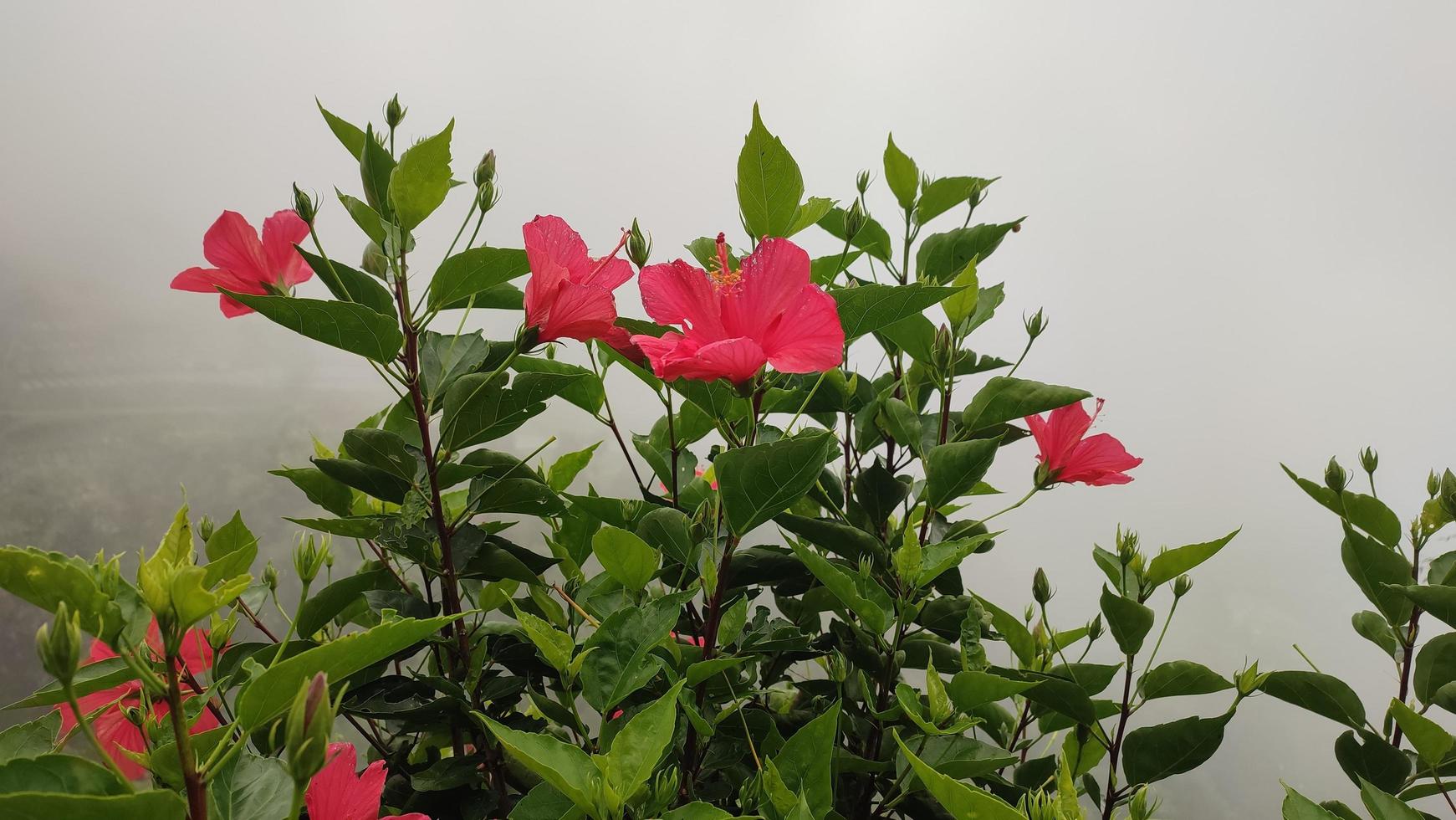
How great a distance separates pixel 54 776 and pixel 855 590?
15.1 inches

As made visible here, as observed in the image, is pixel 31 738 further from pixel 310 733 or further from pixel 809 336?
pixel 809 336

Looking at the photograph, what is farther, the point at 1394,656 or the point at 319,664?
the point at 1394,656

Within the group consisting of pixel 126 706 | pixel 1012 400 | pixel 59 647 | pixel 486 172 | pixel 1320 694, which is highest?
pixel 486 172

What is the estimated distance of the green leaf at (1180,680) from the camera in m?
0.65

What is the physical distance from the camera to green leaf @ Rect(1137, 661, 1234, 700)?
0.65m

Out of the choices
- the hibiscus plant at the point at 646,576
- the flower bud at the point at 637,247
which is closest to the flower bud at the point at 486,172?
the hibiscus plant at the point at 646,576

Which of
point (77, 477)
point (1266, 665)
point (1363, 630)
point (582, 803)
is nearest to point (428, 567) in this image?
point (582, 803)

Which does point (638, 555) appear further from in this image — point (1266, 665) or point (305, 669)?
point (1266, 665)

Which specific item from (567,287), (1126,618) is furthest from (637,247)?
(1126,618)

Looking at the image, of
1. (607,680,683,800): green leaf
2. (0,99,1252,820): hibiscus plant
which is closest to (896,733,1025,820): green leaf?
(0,99,1252,820): hibiscus plant

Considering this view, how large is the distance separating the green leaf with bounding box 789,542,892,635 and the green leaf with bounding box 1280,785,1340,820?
22 centimetres

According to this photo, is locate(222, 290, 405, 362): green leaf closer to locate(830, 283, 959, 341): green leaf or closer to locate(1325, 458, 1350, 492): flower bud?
locate(830, 283, 959, 341): green leaf

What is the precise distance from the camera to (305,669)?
0.32 meters

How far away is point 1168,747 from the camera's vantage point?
650mm
